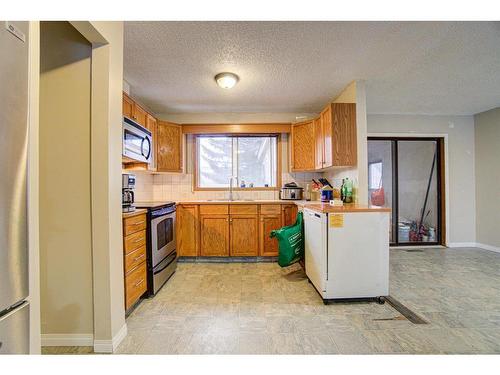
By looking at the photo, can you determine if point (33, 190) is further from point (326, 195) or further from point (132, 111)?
point (326, 195)

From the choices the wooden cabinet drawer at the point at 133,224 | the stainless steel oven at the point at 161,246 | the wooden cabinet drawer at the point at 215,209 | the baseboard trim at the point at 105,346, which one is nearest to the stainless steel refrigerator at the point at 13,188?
the baseboard trim at the point at 105,346

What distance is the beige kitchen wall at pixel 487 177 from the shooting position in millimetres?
3814

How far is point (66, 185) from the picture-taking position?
1539mm

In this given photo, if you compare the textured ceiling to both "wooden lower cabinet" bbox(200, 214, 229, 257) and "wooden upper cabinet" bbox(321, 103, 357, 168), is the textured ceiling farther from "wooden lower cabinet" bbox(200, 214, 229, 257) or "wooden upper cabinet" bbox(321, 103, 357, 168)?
"wooden lower cabinet" bbox(200, 214, 229, 257)

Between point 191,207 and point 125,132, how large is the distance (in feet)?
5.04

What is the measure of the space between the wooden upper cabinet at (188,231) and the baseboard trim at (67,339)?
1.86m

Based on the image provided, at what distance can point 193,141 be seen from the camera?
4.02 m

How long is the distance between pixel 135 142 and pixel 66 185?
98 cm

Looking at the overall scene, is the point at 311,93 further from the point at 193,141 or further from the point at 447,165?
the point at 447,165

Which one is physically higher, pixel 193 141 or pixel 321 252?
pixel 193 141

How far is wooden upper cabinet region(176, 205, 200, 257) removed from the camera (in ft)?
11.3

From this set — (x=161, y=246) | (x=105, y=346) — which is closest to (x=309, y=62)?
(x=161, y=246)

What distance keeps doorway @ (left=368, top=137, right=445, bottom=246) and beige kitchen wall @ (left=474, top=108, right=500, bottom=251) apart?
596mm
